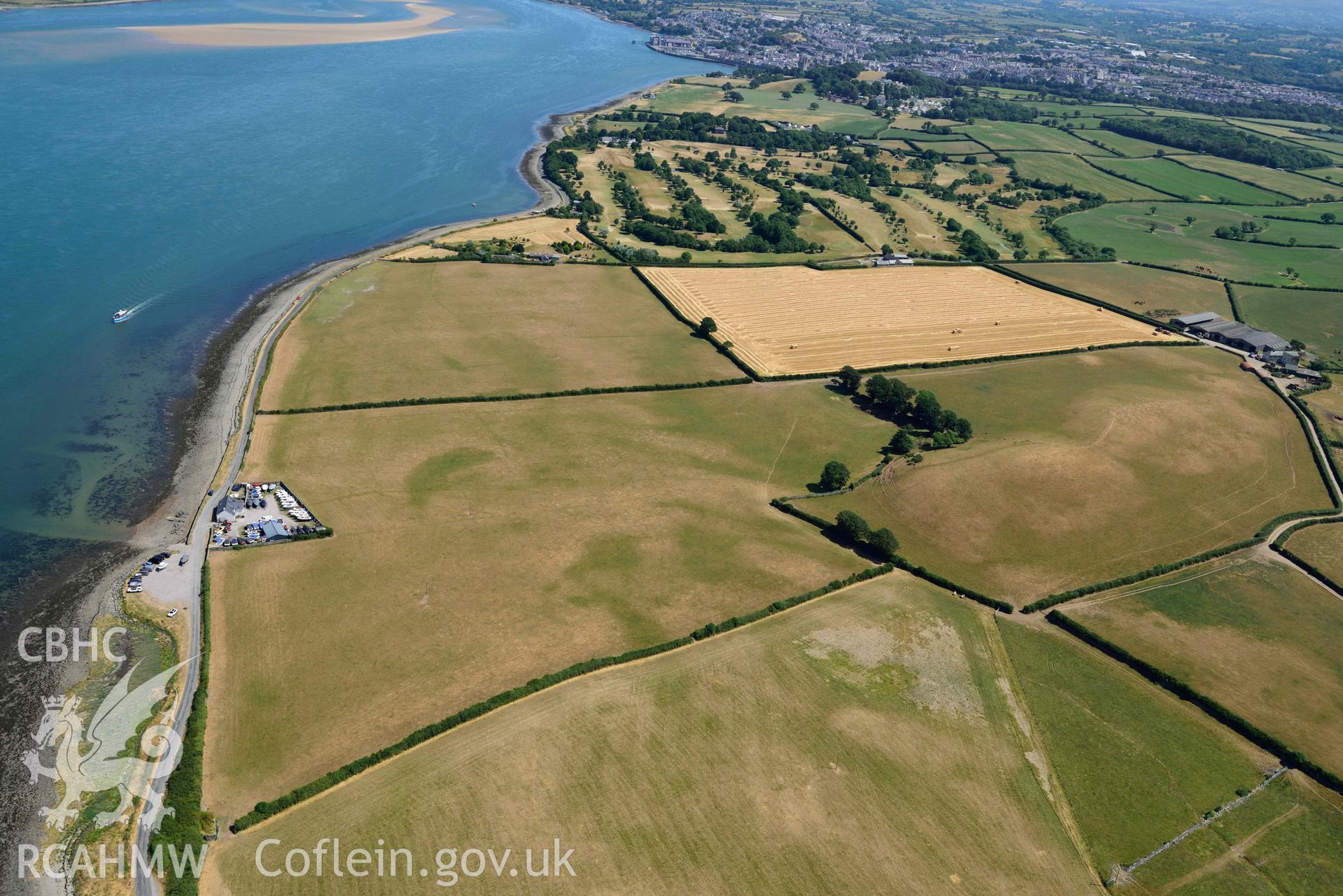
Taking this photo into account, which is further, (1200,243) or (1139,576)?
(1200,243)

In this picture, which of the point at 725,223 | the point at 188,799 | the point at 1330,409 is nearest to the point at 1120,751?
the point at 188,799

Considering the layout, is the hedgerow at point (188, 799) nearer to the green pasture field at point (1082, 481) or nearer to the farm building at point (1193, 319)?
the green pasture field at point (1082, 481)

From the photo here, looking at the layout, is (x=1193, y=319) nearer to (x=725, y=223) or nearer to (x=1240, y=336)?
(x=1240, y=336)

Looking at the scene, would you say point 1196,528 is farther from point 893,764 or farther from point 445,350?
point 445,350

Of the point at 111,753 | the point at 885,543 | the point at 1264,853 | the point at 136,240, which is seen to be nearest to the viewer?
the point at 1264,853

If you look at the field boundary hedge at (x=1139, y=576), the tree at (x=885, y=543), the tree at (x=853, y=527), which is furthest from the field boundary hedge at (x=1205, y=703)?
the tree at (x=853, y=527)

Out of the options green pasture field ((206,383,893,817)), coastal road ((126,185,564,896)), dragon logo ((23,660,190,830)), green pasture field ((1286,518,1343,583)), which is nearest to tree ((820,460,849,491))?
green pasture field ((206,383,893,817))

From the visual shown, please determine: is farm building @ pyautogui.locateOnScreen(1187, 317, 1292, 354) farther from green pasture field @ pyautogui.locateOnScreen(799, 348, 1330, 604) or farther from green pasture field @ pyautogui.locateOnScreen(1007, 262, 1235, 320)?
green pasture field @ pyautogui.locateOnScreen(799, 348, 1330, 604)
